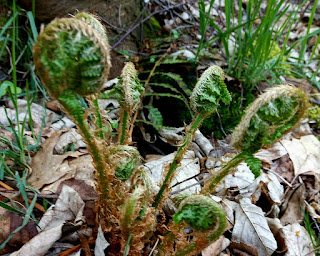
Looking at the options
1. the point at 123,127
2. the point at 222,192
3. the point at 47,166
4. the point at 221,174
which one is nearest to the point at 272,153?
the point at 222,192

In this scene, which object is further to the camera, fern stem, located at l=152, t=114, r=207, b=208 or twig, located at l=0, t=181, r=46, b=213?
twig, located at l=0, t=181, r=46, b=213

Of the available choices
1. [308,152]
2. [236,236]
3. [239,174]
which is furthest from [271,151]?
[236,236]

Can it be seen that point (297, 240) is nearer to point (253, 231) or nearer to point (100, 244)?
point (253, 231)

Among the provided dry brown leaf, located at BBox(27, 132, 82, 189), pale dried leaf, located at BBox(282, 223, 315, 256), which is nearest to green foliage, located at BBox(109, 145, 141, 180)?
dry brown leaf, located at BBox(27, 132, 82, 189)

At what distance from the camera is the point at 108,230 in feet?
4.46

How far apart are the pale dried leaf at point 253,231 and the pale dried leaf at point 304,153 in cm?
73

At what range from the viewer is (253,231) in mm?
1717

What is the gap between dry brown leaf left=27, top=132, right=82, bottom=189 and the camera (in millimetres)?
1786

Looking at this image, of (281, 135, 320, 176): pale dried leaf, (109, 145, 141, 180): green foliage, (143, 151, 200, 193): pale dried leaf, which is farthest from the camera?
(281, 135, 320, 176): pale dried leaf

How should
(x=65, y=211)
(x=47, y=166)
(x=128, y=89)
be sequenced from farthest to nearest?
(x=47, y=166) → (x=65, y=211) → (x=128, y=89)

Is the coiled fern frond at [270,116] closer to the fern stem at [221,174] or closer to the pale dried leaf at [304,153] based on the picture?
the fern stem at [221,174]

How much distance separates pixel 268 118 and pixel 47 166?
1389 mm

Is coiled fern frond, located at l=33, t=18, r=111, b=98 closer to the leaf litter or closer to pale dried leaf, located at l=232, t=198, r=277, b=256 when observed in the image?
the leaf litter

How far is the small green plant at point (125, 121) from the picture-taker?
87 centimetres
